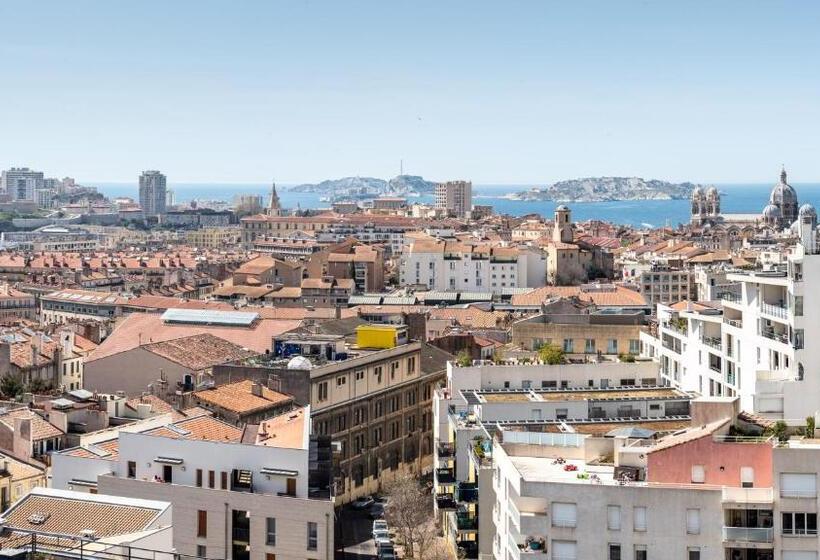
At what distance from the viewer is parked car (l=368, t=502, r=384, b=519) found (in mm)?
28234

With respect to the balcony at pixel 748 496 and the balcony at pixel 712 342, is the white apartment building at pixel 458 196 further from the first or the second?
the balcony at pixel 748 496

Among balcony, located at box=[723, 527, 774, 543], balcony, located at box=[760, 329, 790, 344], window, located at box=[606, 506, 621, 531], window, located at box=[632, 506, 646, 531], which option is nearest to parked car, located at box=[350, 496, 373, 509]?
balcony, located at box=[760, 329, 790, 344]

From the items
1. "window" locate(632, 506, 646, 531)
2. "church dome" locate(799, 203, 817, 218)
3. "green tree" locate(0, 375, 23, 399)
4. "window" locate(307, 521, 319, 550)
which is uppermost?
"church dome" locate(799, 203, 817, 218)

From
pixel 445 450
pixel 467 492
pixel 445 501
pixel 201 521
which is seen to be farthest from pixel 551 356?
pixel 201 521

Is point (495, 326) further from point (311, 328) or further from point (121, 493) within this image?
point (121, 493)

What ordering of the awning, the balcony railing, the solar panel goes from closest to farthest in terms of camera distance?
the awning
the balcony railing
the solar panel

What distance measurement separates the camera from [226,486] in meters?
18.3

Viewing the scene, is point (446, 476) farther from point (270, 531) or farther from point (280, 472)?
point (270, 531)

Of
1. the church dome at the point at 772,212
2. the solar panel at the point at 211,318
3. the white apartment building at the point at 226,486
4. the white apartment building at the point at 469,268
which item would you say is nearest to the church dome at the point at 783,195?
the church dome at the point at 772,212

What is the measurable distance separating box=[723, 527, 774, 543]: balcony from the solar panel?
28.0 m

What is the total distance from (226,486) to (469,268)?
59465 millimetres

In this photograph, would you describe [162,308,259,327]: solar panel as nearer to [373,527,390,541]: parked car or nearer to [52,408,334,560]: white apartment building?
[373,527,390,541]: parked car

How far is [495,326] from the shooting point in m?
49.1

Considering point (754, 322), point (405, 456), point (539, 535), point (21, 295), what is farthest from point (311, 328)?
point (21, 295)
